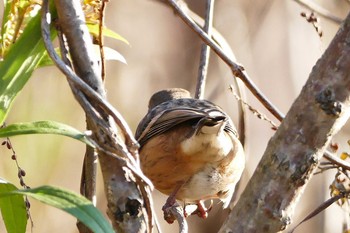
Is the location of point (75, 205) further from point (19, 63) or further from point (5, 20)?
point (5, 20)

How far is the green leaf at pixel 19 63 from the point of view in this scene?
1420mm

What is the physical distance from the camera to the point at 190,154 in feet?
9.03

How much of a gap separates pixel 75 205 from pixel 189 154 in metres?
1.54

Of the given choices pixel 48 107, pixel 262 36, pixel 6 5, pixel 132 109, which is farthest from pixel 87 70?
pixel 262 36

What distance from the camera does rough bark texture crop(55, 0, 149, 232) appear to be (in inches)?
53.6

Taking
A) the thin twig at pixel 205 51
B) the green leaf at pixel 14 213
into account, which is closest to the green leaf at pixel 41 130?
the green leaf at pixel 14 213

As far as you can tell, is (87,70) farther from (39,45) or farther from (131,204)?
(131,204)

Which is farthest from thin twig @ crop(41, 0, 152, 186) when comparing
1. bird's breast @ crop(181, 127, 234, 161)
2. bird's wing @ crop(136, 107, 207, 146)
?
bird's breast @ crop(181, 127, 234, 161)

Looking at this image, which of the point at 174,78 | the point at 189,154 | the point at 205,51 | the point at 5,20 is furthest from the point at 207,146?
the point at 174,78

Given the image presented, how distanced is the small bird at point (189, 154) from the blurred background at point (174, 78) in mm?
943

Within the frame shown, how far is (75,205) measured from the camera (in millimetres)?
1230

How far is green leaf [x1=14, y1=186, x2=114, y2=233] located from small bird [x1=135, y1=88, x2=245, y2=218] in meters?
1.33

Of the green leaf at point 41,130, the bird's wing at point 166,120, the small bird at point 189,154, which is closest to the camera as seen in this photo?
the green leaf at point 41,130

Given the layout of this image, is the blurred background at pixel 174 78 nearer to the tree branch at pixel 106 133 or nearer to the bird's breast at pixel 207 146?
the bird's breast at pixel 207 146
